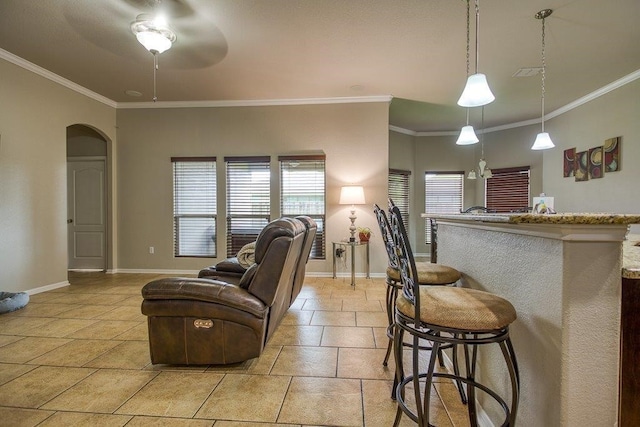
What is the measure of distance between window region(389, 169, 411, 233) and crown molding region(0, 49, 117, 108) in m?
5.51

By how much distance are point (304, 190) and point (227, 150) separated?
1522mm

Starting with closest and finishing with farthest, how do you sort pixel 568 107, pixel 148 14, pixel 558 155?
1. pixel 148 14
2. pixel 568 107
3. pixel 558 155

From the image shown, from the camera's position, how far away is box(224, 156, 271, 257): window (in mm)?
5047

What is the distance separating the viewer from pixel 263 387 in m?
1.90

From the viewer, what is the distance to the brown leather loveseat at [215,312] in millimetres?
2010

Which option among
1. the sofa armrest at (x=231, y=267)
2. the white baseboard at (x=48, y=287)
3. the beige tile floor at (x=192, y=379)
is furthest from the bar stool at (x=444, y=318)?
the white baseboard at (x=48, y=287)

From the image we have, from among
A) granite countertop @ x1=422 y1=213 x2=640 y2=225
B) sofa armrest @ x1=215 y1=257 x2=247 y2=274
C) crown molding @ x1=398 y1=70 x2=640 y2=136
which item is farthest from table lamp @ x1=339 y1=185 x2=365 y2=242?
granite countertop @ x1=422 y1=213 x2=640 y2=225

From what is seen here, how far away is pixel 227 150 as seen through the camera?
5.11 m

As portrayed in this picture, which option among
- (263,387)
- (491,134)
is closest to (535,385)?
(263,387)

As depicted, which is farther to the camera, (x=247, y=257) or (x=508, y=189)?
(x=508, y=189)

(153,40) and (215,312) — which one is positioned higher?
(153,40)

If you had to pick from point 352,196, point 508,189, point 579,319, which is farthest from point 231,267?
point 508,189

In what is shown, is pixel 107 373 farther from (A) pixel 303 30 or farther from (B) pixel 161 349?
(A) pixel 303 30

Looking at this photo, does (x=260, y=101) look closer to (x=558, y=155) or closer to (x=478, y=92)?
(x=478, y=92)
